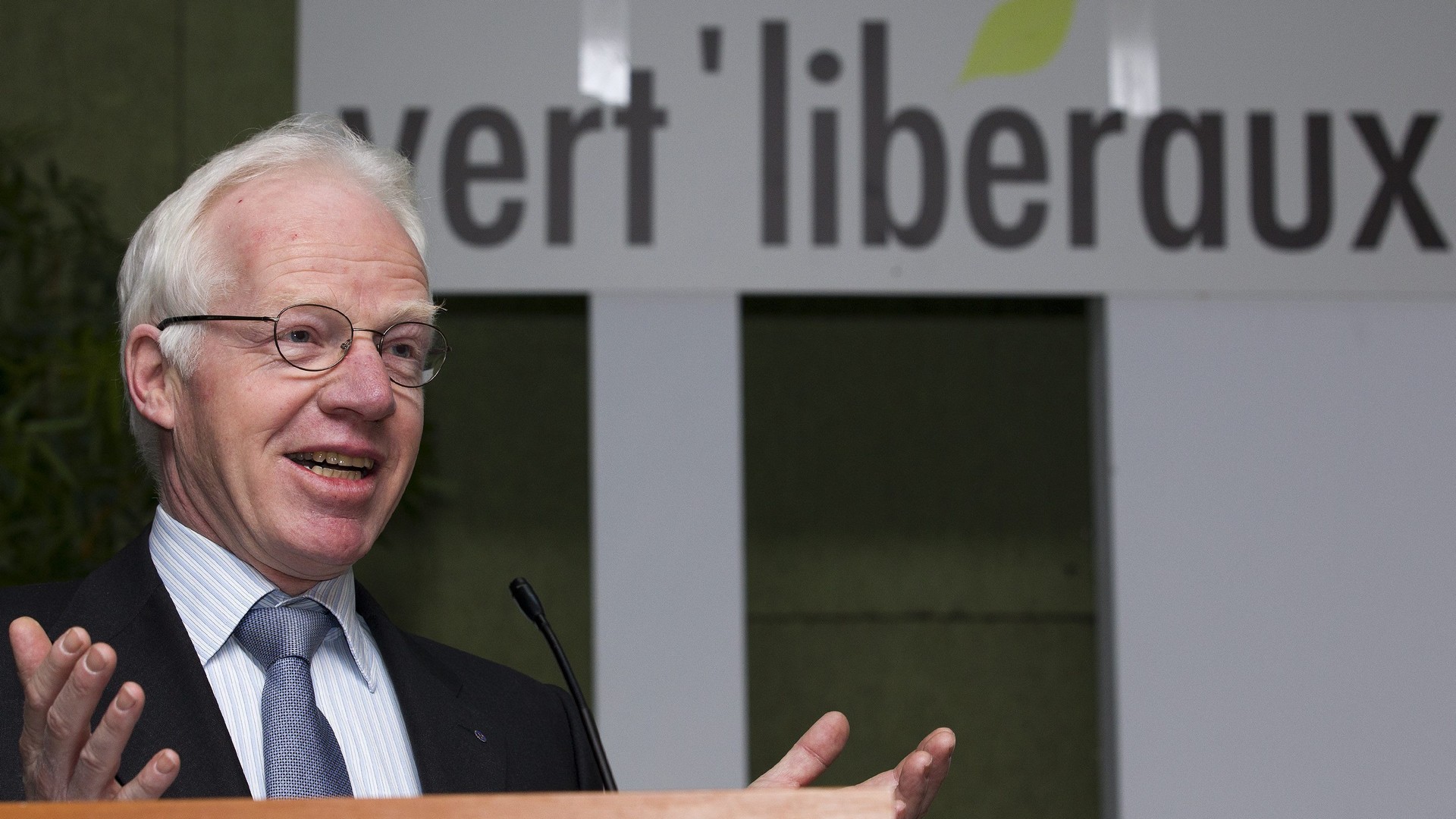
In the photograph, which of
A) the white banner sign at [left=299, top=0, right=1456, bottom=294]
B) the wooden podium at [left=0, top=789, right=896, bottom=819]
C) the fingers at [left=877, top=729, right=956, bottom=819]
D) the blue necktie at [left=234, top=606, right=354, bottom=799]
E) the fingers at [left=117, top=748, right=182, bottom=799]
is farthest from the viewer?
the white banner sign at [left=299, top=0, right=1456, bottom=294]

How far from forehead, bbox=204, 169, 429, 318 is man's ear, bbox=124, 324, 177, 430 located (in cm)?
11

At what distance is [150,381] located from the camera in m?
1.30

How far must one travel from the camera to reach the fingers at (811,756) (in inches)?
44.9

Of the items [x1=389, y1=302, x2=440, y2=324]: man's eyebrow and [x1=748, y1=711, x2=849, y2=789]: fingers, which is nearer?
[x1=748, y1=711, x2=849, y2=789]: fingers

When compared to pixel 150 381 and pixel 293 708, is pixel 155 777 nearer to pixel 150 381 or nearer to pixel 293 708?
pixel 293 708

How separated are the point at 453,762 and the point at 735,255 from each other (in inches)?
57.6

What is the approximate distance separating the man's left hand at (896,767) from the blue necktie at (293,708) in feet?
1.21

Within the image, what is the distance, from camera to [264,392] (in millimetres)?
1231

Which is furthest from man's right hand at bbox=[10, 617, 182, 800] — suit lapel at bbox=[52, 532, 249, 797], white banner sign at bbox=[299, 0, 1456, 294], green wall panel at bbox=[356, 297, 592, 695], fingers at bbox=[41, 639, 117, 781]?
green wall panel at bbox=[356, 297, 592, 695]

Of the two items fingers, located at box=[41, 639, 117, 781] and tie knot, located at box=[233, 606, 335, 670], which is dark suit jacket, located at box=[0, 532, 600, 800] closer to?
tie knot, located at box=[233, 606, 335, 670]

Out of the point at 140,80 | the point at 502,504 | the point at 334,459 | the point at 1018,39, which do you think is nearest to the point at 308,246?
the point at 334,459

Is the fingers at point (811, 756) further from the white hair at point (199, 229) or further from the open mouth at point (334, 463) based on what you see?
the white hair at point (199, 229)

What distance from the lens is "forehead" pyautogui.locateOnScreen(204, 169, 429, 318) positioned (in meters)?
1.25

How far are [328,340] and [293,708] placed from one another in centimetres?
33
